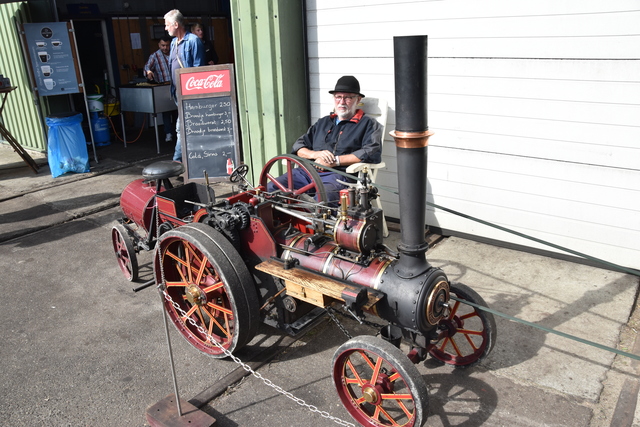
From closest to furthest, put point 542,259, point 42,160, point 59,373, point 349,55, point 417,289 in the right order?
1. point 417,289
2. point 59,373
3. point 542,259
4. point 349,55
5. point 42,160

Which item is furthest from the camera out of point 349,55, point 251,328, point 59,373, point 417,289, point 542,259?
point 349,55

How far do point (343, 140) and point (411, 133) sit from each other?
242cm

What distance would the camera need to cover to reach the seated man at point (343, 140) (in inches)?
185

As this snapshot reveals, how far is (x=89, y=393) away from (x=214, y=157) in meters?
3.38

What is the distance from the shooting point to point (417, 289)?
2.79 m

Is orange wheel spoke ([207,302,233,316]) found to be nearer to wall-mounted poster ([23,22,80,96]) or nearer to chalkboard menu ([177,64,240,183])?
chalkboard menu ([177,64,240,183])

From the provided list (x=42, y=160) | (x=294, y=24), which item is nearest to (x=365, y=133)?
(x=294, y=24)

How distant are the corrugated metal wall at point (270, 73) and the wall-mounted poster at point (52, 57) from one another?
348 centimetres

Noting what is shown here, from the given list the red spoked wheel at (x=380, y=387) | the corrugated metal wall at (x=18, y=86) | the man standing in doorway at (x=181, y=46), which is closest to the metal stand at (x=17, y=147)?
the corrugated metal wall at (x=18, y=86)

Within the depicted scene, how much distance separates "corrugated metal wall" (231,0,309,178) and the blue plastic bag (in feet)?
9.46

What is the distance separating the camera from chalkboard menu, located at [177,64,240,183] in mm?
6035

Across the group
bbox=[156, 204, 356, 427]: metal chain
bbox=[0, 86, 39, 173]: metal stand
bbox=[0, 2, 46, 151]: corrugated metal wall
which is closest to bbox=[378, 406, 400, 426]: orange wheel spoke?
bbox=[156, 204, 356, 427]: metal chain

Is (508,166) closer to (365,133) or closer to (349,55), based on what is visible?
(365,133)

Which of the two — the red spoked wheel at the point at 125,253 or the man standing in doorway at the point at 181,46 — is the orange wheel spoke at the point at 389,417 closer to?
the red spoked wheel at the point at 125,253
